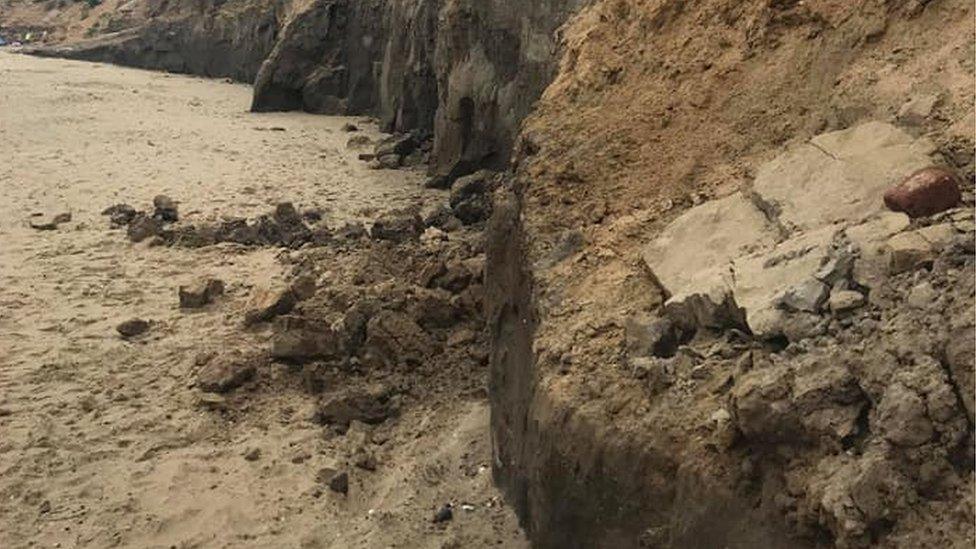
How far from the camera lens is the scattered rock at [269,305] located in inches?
282

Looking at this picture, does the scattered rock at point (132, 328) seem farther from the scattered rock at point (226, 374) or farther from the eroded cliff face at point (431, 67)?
the eroded cliff face at point (431, 67)

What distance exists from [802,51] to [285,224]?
6.49 m

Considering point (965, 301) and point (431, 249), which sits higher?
point (965, 301)

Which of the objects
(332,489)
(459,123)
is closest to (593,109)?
(332,489)

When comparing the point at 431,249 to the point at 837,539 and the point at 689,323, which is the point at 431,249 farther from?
the point at 837,539

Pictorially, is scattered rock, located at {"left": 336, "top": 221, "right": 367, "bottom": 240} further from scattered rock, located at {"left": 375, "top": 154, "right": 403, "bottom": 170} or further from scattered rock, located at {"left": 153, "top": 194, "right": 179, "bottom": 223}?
scattered rock, located at {"left": 375, "top": 154, "right": 403, "bottom": 170}

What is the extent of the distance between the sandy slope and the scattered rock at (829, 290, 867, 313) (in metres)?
1.79

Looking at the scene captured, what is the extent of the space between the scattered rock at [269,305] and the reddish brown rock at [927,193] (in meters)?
4.95

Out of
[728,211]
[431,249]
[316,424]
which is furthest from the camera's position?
[431,249]

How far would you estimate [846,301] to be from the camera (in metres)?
2.96

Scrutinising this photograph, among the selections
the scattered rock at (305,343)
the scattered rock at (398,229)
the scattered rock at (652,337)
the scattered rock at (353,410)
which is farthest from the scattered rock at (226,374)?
the scattered rock at (652,337)

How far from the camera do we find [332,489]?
4.98m

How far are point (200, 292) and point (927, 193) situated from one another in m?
5.90

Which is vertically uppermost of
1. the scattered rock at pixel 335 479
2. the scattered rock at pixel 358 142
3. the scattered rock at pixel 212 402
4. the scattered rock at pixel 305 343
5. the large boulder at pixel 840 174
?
the large boulder at pixel 840 174
